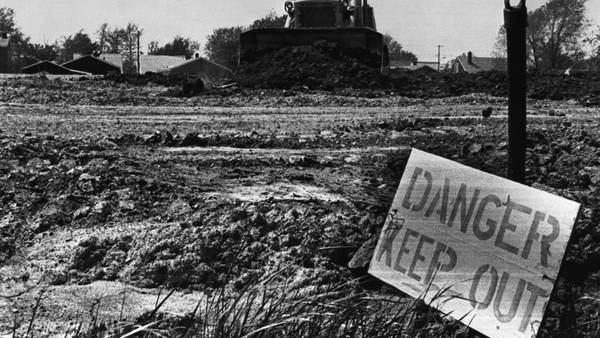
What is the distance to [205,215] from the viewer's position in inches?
182

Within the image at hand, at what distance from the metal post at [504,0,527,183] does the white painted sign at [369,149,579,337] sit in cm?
34

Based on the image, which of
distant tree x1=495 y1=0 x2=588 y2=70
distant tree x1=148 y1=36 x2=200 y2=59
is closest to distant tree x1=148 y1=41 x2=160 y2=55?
distant tree x1=148 y1=36 x2=200 y2=59

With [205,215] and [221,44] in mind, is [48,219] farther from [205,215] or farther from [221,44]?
[221,44]

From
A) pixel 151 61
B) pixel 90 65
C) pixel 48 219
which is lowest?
pixel 48 219

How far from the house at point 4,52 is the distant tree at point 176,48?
24761 millimetres

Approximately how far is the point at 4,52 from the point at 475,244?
2873 inches

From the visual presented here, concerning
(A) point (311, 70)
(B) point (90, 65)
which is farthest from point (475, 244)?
(B) point (90, 65)

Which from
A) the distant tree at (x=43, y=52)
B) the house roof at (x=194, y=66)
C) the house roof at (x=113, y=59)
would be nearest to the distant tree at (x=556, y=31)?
the house roof at (x=194, y=66)

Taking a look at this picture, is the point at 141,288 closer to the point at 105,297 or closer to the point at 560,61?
the point at 105,297

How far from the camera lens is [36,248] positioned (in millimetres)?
4660

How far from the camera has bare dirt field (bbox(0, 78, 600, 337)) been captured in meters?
3.84

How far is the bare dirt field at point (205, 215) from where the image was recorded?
3.84 meters

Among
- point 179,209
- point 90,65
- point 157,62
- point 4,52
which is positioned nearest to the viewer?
point 179,209

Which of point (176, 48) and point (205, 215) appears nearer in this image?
point (205, 215)
